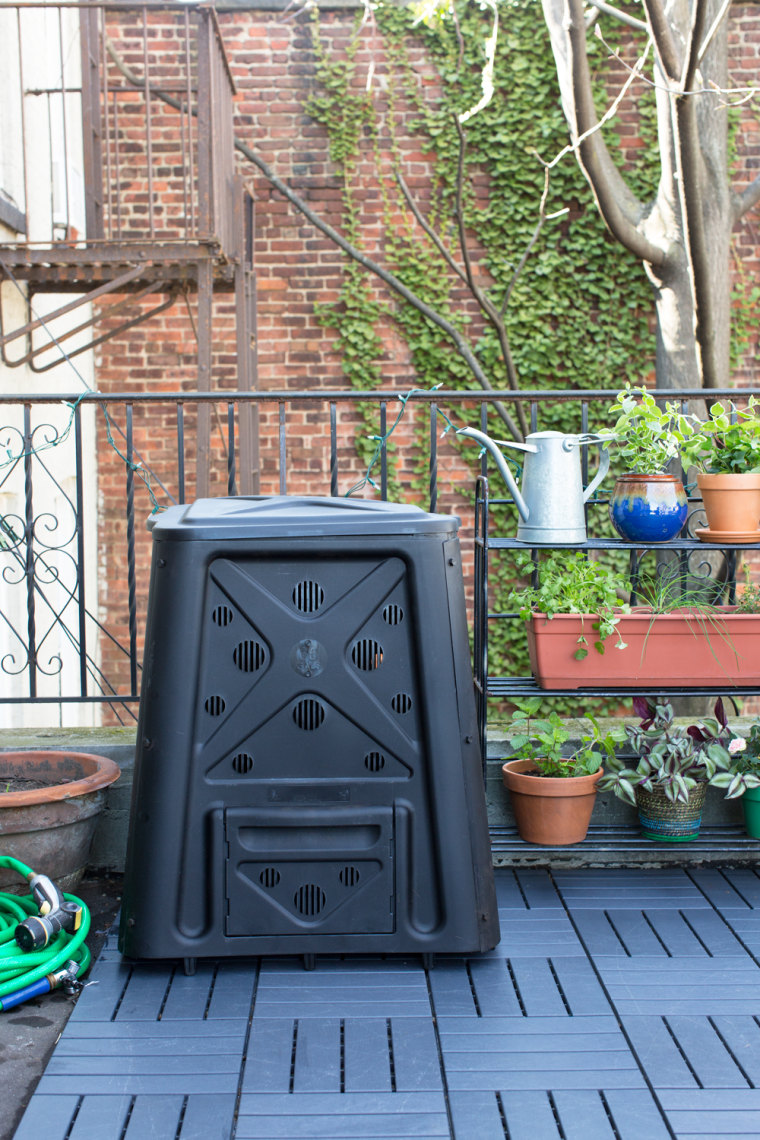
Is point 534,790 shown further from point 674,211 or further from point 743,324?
point 743,324

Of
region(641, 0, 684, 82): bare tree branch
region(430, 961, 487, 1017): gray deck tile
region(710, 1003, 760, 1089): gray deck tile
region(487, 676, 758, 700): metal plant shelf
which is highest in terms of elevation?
region(641, 0, 684, 82): bare tree branch

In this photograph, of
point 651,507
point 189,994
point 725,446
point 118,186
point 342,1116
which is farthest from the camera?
point 118,186

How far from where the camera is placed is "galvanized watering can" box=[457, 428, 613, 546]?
101 inches

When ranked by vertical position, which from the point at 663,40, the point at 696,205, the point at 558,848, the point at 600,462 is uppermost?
the point at 663,40

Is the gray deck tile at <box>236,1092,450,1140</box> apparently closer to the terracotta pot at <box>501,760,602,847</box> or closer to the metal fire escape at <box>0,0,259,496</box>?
the terracotta pot at <box>501,760,602,847</box>

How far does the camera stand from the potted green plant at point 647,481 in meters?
2.55

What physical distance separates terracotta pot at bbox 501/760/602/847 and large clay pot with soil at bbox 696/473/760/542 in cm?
71

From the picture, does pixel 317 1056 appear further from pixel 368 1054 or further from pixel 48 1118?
pixel 48 1118

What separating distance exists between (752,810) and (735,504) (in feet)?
2.69

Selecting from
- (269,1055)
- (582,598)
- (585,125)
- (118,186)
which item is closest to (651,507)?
(582,598)

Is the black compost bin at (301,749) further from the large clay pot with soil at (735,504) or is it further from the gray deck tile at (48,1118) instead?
the large clay pot with soil at (735,504)

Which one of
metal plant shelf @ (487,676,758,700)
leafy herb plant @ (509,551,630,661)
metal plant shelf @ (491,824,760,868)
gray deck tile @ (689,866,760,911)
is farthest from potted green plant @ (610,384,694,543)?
gray deck tile @ (689,866,760,911)

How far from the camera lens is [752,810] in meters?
2.71

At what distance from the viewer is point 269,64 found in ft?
23.2
